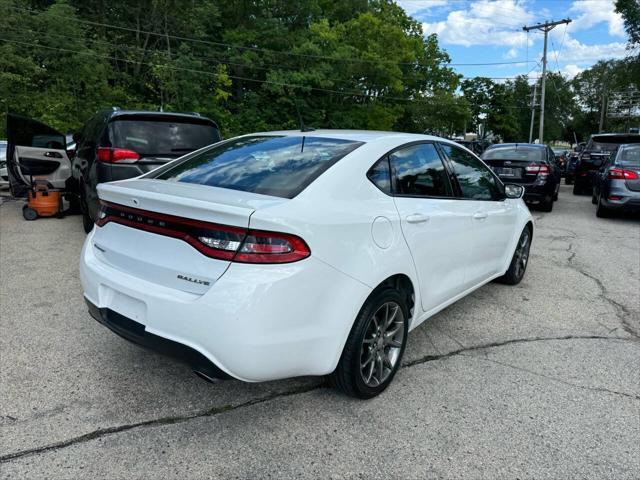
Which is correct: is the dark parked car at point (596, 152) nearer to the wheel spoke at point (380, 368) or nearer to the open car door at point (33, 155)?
the wheel spoke at point (380, 368)

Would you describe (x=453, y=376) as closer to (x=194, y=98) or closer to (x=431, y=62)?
(x=194, y=98)

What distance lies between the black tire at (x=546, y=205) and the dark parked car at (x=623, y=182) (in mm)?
1086

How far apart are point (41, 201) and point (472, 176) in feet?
24.6

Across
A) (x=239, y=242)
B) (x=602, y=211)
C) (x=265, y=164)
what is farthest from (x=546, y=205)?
(x=239, y=242)

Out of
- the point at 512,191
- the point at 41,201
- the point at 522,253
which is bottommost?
the point at 522,253

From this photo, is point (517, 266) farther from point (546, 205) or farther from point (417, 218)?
point (546, 205)

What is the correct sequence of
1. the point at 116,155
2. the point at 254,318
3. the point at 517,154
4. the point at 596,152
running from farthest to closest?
the point at 596,152 → the point at 517,154 → the point at 116,155 → the point at 254,318

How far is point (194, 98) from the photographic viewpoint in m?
29.7

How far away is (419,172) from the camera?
3281mm

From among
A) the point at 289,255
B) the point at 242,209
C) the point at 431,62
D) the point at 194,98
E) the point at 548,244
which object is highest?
the point at 431,62

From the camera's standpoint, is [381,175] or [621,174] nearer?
[381,175]

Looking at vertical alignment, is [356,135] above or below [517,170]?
above

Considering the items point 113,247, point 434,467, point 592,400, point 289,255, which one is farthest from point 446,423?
point 113,247

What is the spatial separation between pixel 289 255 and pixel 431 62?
162 ft
